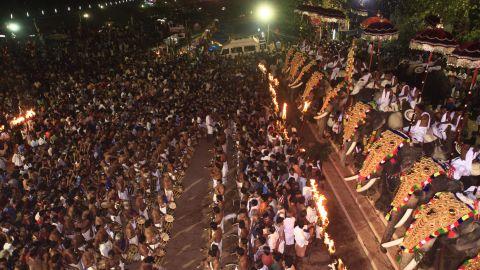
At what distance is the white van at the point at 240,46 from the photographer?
1080 inches

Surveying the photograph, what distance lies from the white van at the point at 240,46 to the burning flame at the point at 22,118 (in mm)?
13709

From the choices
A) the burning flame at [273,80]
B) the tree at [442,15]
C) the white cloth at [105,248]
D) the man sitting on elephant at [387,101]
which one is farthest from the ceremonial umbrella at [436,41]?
the white cloth at [105,248]

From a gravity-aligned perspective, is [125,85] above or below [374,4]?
below

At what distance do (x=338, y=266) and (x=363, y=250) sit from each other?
0.88 m

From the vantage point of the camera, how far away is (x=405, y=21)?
19.7 metres

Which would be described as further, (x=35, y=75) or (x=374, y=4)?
(x=374, y=4)

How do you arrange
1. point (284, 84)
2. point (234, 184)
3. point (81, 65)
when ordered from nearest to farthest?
point (234, 184) → point (284, 84) → point (81, 65)

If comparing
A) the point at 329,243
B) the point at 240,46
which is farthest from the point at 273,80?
the point at 329,243

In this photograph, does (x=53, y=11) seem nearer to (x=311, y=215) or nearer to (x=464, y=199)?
(x=311, y=215)

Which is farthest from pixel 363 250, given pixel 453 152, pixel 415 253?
pixel 453 152

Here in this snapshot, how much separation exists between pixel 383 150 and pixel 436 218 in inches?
80.3

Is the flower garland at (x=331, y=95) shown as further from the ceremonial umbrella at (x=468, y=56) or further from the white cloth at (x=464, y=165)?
the white cloth at (x=464, y=165)

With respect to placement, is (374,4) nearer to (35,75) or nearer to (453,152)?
(453,152)

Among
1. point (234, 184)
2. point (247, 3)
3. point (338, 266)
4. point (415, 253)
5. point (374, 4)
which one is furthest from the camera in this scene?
point (247, 3)
